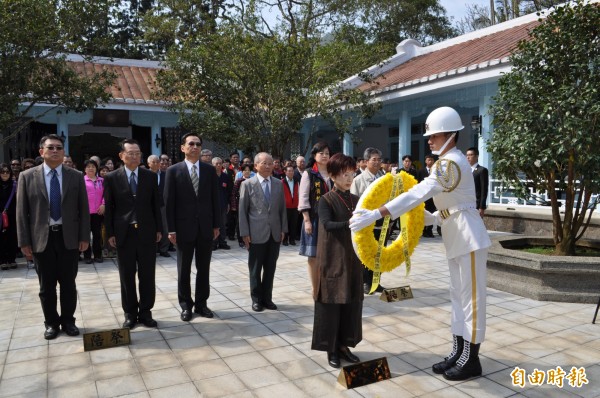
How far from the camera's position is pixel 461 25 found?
30.0m

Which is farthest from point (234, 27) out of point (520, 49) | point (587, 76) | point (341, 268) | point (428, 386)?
point (428, 386)

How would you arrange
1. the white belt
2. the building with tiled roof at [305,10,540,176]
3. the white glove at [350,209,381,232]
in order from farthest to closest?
the building with tiled roof at [305,10,540,176] < the white belt < the white glove at [350,209,381,232]

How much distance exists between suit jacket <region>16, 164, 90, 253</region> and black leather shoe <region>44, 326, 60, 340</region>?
29.6 inches

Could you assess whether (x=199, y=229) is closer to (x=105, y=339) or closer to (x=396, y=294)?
(x=105, y=339)

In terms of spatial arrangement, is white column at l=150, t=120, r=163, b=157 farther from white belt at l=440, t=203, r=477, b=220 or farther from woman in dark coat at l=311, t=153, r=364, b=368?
white belt at l=440, t=203, r=477, b=220

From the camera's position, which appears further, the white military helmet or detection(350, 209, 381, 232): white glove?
the white military helmet

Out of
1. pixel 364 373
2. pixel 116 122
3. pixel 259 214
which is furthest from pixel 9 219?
pixel 116 122

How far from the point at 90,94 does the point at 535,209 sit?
384 inches

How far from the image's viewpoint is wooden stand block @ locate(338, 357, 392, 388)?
3441mm

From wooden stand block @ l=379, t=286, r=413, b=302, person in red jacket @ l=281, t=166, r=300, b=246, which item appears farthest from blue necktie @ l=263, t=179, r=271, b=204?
person in red jacket @ l=281, t=166, r=300, b=246

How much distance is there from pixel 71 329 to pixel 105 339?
1.89ft

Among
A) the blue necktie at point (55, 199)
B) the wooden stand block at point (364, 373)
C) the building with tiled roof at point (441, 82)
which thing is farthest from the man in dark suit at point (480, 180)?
the blue necktie at point (55, 199)

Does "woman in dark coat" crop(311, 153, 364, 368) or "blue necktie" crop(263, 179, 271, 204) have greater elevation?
"blue necktie" crop(263, 179, 271, 204)

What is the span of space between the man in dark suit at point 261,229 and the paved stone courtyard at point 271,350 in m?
0.25
